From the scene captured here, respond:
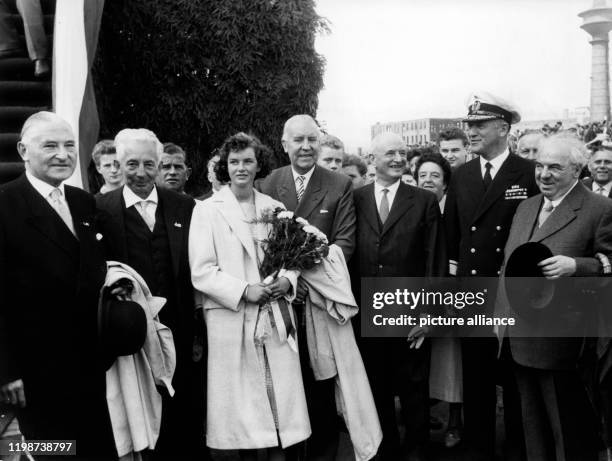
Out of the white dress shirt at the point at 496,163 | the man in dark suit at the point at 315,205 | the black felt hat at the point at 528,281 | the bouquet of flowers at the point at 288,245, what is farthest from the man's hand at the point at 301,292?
the white dress shirt at the point at 496,163

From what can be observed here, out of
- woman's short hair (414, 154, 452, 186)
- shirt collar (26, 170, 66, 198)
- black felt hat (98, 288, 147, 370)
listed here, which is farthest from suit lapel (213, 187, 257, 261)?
woman's short hair (414, 154, 452, 186)

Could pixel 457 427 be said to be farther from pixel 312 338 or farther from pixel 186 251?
pixel 186 251

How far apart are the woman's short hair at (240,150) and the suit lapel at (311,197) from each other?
1.14 ft

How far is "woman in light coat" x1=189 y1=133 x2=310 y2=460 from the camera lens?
3807 millimetres

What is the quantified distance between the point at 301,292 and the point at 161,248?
3.08 feet

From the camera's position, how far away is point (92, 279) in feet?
10.9

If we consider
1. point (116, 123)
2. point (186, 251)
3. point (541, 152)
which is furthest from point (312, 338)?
point (116, 123)

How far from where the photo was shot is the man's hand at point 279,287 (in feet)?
12.7

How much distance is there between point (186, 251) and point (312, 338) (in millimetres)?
997

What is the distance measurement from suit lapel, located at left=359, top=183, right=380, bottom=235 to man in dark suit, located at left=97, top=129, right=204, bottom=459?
1257mm

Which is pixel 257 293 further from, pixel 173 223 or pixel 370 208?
pixel 370 208

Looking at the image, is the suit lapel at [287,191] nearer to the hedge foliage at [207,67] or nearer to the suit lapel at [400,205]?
the suit lapel at [400,205]

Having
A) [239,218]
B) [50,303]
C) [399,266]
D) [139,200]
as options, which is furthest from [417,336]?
[50,303]

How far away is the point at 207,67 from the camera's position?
320 inches
